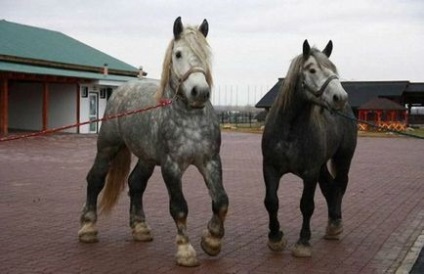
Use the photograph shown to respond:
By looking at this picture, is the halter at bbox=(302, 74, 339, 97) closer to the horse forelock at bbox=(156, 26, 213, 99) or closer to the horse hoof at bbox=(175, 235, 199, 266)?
the horse forelock at bbox=(156, 26, 213, 99)

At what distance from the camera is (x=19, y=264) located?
564cm

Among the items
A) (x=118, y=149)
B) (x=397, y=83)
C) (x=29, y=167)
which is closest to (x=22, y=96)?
(x=29, y=167)

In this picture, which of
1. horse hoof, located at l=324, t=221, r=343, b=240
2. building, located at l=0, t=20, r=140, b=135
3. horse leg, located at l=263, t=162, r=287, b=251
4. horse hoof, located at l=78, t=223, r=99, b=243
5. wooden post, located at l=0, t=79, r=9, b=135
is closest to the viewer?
horse leg, located at l=263, t=162, r=287, b=251

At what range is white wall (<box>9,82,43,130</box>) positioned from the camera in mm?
31625

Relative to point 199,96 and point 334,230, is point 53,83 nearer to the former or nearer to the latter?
point 334,230

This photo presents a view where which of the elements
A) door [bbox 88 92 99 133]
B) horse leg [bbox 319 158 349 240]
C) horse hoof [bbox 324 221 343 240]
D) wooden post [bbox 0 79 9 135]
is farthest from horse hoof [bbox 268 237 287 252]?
door [bbox 88 92 99 133]

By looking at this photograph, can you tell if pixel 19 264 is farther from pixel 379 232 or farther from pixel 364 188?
pixel 364 188

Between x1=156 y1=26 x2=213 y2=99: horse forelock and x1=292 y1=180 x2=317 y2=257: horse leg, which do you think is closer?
x1=156 y1=26 x2=213 y2=99: horse forelock

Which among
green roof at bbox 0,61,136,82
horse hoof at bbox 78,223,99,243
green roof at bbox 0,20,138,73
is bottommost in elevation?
horse hoof at bbox 78,223,99,243

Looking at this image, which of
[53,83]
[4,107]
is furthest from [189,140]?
[53,83]

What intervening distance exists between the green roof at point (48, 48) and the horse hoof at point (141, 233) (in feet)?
72.1

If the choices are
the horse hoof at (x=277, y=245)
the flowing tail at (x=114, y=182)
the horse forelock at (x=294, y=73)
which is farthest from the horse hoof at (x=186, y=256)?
the horse forelock at (x=294, y=73)

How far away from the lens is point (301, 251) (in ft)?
19.6

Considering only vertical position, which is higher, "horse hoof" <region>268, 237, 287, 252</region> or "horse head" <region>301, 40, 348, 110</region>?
"horse head" <region>301, 40, 348, 110</region>
